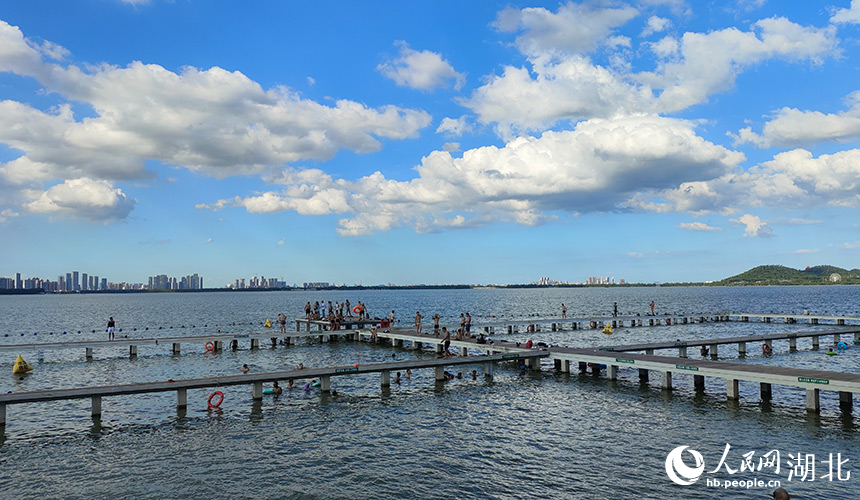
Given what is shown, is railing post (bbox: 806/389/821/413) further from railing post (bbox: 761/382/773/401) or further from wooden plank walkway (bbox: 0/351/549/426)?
wooden plank walkway (bbox: 0/351/549/426)

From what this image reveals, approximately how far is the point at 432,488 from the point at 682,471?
765 cm

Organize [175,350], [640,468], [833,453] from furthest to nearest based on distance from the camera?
[175,350] < [833,453] < [640,468]

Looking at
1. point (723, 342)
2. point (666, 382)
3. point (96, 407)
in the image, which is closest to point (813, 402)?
point (666, 382)

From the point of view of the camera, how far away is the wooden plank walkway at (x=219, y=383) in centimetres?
2202

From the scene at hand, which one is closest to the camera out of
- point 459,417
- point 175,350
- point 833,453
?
point 833,453

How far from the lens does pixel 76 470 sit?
16.9 m

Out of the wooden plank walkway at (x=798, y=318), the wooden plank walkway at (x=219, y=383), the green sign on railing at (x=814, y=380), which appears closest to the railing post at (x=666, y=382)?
the green sign on railing at (x=814, y=380)

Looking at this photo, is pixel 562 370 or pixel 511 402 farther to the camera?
pixel 562 370

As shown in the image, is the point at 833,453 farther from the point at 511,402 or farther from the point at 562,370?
the point at 562,370

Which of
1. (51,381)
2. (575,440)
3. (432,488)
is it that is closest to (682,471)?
(575,440)

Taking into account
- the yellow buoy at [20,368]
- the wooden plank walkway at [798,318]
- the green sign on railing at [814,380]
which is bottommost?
the wooden plank walkway at [798,318]

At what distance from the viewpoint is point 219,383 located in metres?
24.8

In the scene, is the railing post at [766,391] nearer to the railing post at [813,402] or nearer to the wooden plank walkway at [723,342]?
the railing post at [813,402]

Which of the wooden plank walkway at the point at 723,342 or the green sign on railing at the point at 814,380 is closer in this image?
the green sign on railing at the point at 814,380
